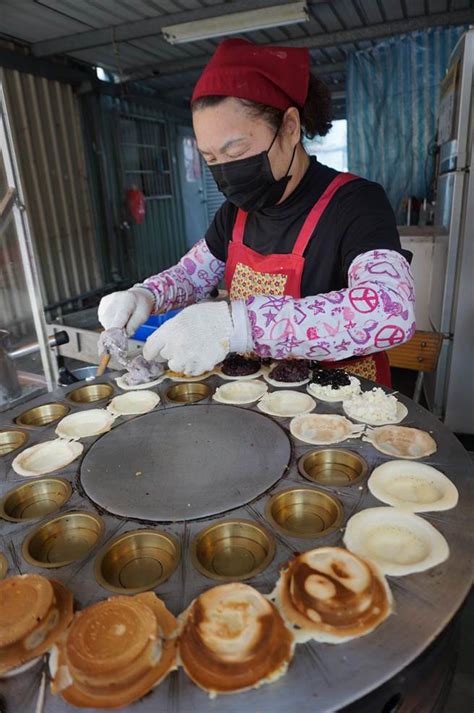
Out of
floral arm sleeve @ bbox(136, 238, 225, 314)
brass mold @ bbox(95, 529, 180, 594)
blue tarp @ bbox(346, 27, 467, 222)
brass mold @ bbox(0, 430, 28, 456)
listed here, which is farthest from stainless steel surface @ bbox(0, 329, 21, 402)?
blue tarp @ bbox(346, 27, 467, 222)

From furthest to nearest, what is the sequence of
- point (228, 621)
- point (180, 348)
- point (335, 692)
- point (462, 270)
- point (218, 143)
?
point (462, 270)
point (218, 143)
point (180, 348)
point (228, 621)
point (335, 692)

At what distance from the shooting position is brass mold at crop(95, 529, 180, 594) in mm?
1246

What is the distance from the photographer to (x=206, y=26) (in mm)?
5398

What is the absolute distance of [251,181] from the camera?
2.05 meters

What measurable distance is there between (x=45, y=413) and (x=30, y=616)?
1216 mm

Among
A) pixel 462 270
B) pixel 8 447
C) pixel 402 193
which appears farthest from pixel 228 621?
pixel 402 193

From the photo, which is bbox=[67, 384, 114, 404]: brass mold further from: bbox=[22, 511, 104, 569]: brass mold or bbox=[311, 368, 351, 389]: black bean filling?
bbox=[311, 368, 351, 389]: black bean filling

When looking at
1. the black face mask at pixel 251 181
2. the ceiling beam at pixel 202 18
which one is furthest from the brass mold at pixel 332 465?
the ceiling beam at pixel 202 18

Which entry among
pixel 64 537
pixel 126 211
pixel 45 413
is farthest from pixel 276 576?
pixel 126 211

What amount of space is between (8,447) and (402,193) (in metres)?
7.33

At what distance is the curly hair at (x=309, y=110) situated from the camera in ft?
6.19

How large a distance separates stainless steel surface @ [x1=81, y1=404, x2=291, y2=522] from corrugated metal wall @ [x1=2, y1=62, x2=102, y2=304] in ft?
19.7

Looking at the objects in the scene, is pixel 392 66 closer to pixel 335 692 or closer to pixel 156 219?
pixel 156 219

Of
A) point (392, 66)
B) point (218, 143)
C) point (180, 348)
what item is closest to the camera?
point (180, 348)
